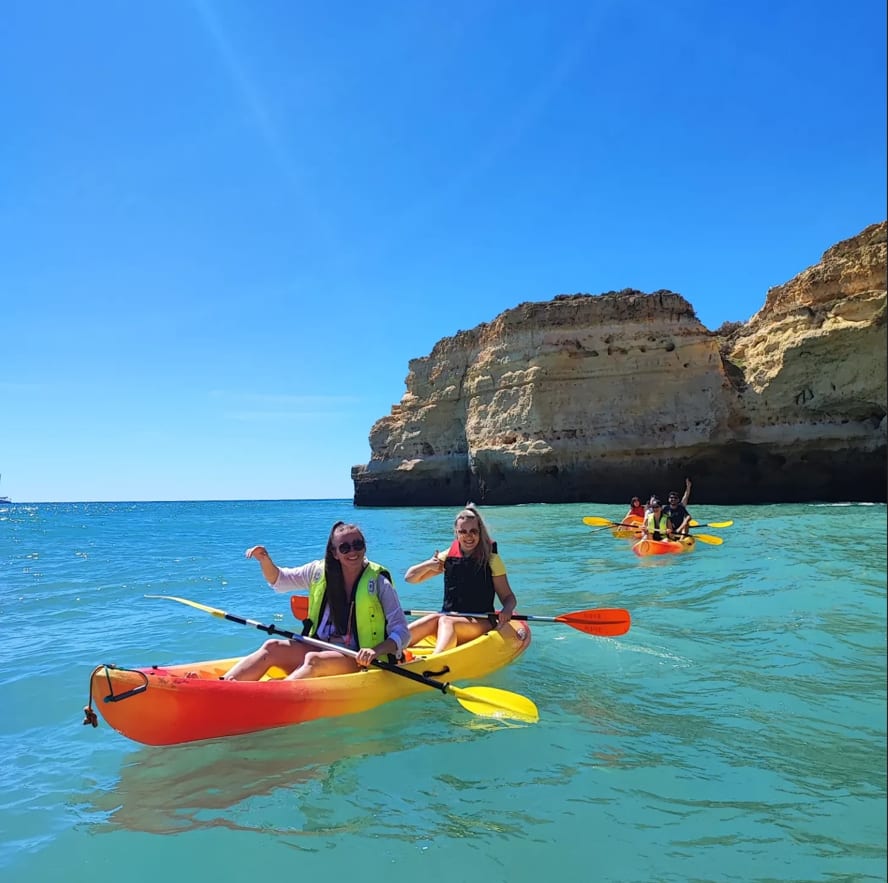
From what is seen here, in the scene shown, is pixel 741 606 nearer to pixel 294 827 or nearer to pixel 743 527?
pixel 294 827

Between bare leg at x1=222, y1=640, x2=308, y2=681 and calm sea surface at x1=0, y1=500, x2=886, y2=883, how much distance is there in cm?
42

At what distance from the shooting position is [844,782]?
10.7 feet

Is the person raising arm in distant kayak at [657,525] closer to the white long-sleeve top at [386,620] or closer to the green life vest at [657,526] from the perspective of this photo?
the green life vest at [657,526]

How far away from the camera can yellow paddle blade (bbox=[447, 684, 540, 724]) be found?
4.19 m

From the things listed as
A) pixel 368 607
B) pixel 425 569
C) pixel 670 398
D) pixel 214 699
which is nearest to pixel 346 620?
pixel 368 607

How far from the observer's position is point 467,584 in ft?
19.2

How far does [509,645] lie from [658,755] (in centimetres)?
207

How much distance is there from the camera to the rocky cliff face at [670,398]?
23.8 metres

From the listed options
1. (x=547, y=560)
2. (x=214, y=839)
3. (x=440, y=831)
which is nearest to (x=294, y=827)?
(x=214, y=839)

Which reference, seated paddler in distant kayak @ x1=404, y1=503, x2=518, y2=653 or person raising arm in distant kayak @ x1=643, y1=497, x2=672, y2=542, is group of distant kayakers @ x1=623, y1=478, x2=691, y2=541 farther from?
seated paddler in distant kayak @ x1=404, y1=503, x2=518, y2=653

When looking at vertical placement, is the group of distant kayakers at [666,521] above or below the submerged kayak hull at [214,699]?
above

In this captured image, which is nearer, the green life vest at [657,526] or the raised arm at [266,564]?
the raised arm at [266,564]

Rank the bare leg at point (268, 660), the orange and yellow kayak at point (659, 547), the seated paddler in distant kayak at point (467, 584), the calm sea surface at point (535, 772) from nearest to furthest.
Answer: the calm sea surface at point (535, 772)
the bare leg at point (268, 660)
the seated paddler in distant kayak at point (467, 584)
the orange and yellow kayak at point (659, 547)

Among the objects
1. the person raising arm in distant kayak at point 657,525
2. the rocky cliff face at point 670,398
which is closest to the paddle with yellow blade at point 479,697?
the person raising arm in distant kayak at point 657,525
